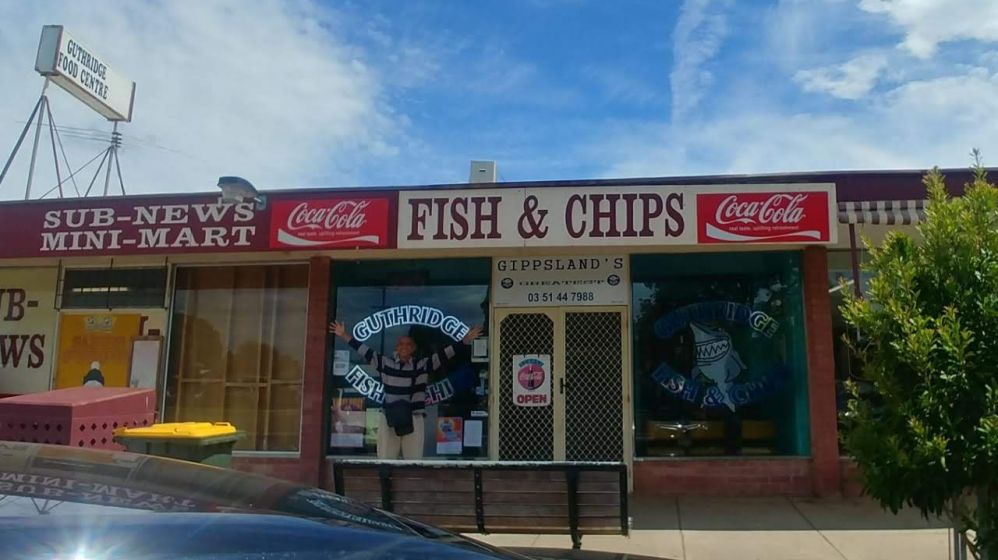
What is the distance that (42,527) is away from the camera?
5.28ft

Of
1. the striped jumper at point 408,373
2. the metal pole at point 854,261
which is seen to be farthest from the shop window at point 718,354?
the striped jumper at point 408,373

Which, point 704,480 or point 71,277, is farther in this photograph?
point 71,277

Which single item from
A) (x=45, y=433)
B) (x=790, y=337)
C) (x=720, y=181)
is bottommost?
(x=45, y=433)

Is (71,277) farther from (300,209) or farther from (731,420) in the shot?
(731,420)

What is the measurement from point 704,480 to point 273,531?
8318 millimetres

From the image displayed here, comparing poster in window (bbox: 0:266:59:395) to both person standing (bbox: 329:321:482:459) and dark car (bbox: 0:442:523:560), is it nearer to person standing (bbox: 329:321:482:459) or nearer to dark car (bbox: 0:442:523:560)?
person standing (bbox: 329:321:482:459)

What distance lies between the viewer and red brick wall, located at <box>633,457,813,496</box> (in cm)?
930

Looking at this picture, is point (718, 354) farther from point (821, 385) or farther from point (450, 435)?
point (450, 435)

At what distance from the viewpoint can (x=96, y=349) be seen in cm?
1093

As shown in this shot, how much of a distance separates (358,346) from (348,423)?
0.99 meters

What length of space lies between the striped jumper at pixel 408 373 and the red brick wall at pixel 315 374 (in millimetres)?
620

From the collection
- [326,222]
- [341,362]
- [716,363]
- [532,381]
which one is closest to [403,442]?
[341,362]

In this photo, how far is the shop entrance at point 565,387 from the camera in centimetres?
973

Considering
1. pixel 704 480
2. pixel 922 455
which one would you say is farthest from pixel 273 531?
pixel 704 480
